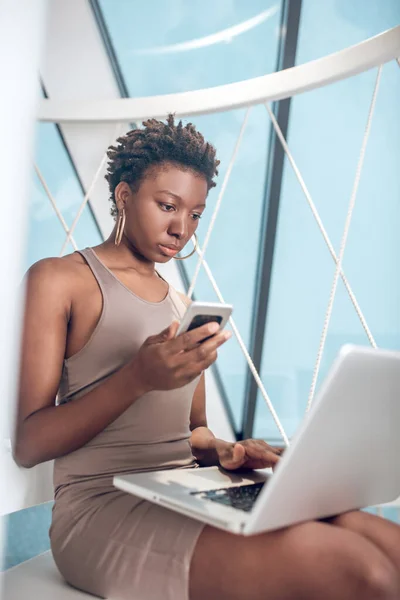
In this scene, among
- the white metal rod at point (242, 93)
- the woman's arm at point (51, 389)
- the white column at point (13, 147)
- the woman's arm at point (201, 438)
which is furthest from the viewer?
the white metal rod at point (242, 93)

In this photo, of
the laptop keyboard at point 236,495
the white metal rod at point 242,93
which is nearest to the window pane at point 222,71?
the white metal rod at point 242,93

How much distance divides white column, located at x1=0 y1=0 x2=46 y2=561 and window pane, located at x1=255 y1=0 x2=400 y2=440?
2061mm

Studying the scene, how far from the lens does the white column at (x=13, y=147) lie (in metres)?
0.40

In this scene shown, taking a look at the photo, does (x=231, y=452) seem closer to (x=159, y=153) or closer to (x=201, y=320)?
(x=201, y=320)

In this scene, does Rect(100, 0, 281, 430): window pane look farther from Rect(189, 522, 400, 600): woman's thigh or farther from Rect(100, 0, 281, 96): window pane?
Rect(189, 522, 400, 600): woman's thigh

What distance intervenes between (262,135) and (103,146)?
1.26 metres

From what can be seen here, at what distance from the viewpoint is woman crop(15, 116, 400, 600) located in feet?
2.21

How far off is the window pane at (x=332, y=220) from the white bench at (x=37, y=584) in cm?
203

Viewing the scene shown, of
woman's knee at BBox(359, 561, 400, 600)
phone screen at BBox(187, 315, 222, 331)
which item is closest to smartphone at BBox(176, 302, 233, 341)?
phone screen at BBox(187, 315, 222, 331)

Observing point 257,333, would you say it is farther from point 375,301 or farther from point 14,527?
point 14,527

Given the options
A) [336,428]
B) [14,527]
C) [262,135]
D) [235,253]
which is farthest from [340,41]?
[14,527]

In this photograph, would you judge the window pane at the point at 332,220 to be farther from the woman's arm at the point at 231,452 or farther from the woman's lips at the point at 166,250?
the woman's arm at the point at 231,452

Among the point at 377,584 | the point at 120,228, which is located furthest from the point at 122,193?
the point at 377,584

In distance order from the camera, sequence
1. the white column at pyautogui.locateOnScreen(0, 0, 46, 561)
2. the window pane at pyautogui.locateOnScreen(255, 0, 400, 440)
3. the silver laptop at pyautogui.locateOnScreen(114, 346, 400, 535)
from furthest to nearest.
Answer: the window pane at pyautogui.locateOnScreen(255, 0, 400, 440)
the silver laptop at pyautogui.locateOnScreen(114, 346, 400, 535)
the white column at pyautogui.locateOnScreen(0, 0, 46, 561)
